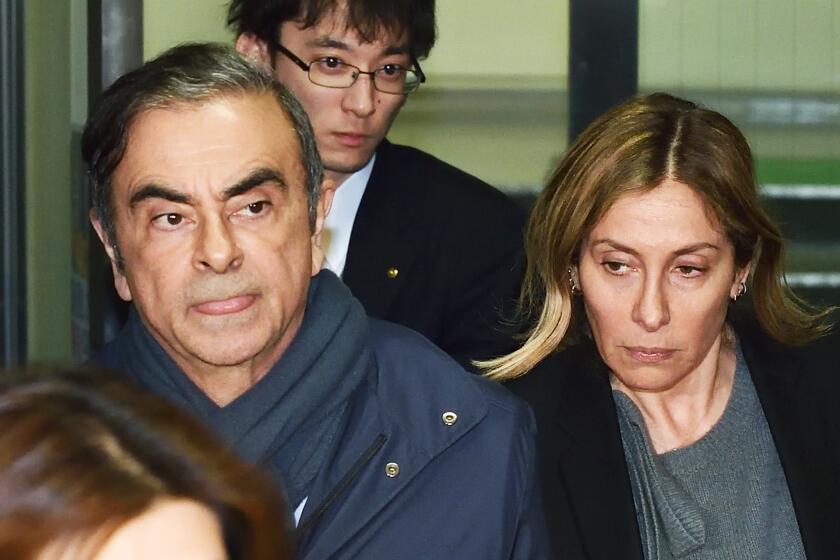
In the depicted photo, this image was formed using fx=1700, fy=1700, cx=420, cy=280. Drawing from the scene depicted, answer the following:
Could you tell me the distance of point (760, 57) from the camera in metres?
5.12

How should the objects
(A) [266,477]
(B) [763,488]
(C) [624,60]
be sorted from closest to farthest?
1. (A) [266,477]
2. (B) [763,488]
3. (C) [624,60]

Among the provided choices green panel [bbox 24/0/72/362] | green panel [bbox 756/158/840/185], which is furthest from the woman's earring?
green panel [bbox 24/0/72/362]

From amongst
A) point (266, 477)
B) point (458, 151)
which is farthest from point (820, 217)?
point (266, 477)

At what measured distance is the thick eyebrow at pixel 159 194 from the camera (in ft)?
8.62

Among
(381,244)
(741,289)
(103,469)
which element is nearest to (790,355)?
(741,289)

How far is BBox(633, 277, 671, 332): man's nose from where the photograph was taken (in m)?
3.03

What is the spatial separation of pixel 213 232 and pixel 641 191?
878 mm

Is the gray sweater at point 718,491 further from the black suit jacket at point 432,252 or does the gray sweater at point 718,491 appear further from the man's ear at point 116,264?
the man's ear at point 116,264

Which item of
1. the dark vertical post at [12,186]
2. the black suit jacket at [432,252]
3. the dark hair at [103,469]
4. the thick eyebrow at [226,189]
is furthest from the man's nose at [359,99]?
the dark hair at [103,469]

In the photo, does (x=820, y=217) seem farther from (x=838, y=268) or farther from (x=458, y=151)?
(x=458, y=151)

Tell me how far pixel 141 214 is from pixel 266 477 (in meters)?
1.06

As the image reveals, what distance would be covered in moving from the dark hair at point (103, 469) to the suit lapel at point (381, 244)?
6.83 ft

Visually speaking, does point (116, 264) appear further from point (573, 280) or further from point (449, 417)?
point (573, 280)

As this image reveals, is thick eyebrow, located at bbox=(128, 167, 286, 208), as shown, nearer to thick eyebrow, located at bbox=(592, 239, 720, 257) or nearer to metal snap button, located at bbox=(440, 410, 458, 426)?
metal snap button, located at bbox=(440, 410, 458, 426)
